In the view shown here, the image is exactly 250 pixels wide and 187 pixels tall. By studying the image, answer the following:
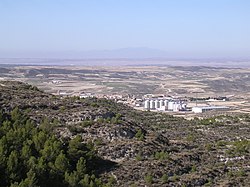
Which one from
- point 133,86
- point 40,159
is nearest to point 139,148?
point 40,159

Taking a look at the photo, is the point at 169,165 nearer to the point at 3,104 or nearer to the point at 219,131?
the point at 3,104

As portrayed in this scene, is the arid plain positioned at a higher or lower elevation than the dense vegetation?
lower

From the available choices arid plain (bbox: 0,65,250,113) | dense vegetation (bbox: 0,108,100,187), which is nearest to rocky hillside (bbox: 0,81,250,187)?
dense vegetation (bbox: 0,108,100,187)

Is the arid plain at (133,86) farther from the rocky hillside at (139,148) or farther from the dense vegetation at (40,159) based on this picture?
the dense vegetation at (40,159)

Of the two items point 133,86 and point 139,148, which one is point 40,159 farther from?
point 133,86

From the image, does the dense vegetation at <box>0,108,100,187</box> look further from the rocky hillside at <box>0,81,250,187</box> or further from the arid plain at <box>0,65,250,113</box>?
the arid plain at <box>0,65,250,113</box>

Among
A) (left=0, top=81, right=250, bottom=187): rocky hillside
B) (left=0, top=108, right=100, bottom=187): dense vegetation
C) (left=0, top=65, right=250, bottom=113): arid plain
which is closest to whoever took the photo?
(left=0, top=108, right=100, bottom=187): dense vegetation
